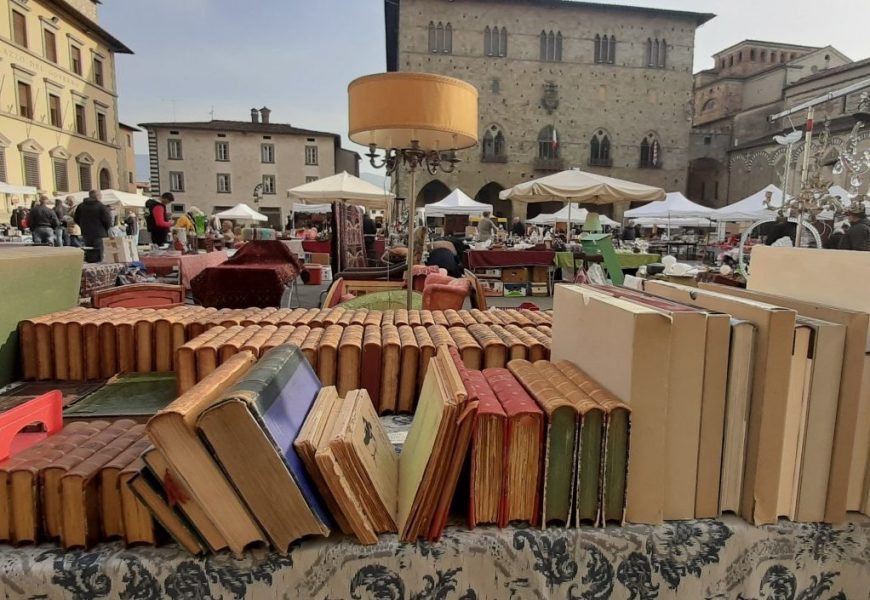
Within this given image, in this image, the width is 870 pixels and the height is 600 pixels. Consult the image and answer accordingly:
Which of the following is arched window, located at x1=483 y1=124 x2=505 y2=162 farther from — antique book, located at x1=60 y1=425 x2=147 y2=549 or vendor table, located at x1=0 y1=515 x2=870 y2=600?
antique book, located at x1=60 y1=425 x2=147 y2=549

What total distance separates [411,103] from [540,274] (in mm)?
6808

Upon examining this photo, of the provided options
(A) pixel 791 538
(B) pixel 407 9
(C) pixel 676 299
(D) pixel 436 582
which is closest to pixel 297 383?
(D) pixel 436 582

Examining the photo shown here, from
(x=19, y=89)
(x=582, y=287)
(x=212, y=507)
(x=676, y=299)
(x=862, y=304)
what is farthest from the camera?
(x=19, y=89)

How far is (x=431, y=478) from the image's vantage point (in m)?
1.08

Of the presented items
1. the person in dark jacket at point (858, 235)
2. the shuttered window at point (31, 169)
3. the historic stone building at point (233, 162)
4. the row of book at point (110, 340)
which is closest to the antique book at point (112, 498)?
the row of book at point (110, 340)

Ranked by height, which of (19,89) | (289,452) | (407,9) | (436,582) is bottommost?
(436,582)

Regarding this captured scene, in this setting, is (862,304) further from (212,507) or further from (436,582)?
(212,507)

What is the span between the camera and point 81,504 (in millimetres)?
1091

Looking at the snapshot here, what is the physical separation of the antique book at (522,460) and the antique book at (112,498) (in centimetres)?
82

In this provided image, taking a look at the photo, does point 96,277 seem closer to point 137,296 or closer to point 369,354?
point 137,296

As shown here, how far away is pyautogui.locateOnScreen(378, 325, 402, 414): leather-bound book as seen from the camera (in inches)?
70.6

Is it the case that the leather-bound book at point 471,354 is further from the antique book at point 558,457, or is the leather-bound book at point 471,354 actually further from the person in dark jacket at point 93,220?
A: the person in dark jacket at point 93,220

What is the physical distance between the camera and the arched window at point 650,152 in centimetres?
3269

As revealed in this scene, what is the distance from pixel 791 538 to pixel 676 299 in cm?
66
